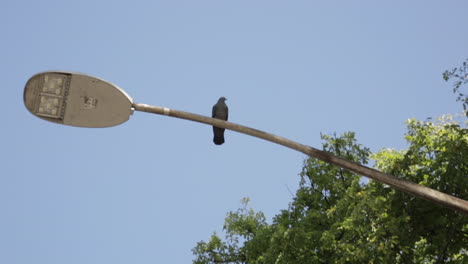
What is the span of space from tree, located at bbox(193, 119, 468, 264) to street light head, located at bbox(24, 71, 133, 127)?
37.9 feet

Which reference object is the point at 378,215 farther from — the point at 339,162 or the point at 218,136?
the point at 339,162

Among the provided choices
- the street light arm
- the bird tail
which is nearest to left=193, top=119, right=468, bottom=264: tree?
the bird tail

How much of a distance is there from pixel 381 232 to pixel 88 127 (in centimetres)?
1179

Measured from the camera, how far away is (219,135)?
40.4ft

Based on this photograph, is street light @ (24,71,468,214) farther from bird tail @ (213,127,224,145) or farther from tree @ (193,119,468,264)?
tree @ (193,119,468,264)

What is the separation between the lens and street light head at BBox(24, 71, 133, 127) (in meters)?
5.13

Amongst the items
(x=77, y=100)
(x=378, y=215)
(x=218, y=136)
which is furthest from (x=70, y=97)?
(x=378, y=215)

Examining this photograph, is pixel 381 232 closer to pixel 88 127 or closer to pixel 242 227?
pixel 242 227

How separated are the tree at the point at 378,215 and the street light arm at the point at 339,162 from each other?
36.7 ft

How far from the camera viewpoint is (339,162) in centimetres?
476

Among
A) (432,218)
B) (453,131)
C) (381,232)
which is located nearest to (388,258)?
(381,232)

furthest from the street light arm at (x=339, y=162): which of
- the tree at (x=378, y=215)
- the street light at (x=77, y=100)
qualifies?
the tree at (x=378, y=215)

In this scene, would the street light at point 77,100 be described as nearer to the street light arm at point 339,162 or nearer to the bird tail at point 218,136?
the street light arm at point 339,162

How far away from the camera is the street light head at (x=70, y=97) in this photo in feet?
16.8
